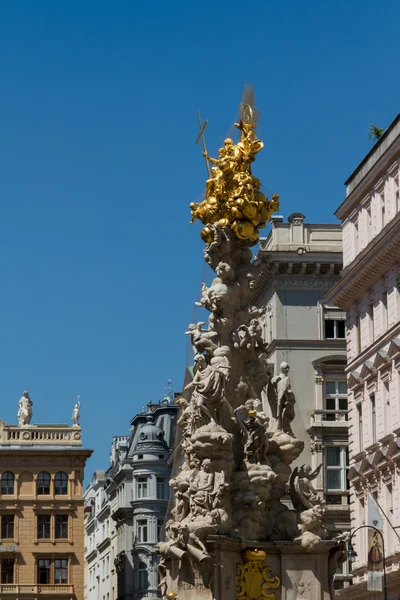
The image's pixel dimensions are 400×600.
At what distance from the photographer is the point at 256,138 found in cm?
2803

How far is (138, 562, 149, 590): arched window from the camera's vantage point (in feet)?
392

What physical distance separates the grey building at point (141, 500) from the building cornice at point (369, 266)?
60.7 m

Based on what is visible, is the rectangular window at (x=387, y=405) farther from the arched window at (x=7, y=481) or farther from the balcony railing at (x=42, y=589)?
the arched window at (x=7, y=481)

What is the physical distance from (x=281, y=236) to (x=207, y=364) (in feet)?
138

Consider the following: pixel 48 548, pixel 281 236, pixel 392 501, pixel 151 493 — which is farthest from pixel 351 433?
pixel 151 493

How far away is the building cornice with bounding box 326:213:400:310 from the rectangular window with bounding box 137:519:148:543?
64.8 meters

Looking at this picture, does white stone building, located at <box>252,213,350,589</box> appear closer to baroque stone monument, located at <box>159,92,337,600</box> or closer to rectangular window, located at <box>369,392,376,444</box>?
rectangular window, located at <box>369,392,376,444</box>

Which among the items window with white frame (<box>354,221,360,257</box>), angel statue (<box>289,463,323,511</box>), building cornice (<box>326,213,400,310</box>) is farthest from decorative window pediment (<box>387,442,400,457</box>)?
angel statue (<box>289,463,323,511</box>)

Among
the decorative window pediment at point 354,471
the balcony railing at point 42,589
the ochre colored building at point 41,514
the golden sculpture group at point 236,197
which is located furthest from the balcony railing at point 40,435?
the golden sculpture group at point 236,197

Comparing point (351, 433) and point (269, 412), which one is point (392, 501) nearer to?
point (351, 433)

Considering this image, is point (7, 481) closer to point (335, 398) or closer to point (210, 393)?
point (335, 398)

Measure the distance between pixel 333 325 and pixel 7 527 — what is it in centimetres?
4815

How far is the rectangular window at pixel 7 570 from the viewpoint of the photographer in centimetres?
10988

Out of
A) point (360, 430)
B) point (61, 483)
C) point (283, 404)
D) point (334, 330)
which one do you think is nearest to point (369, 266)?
point (360, 430)
